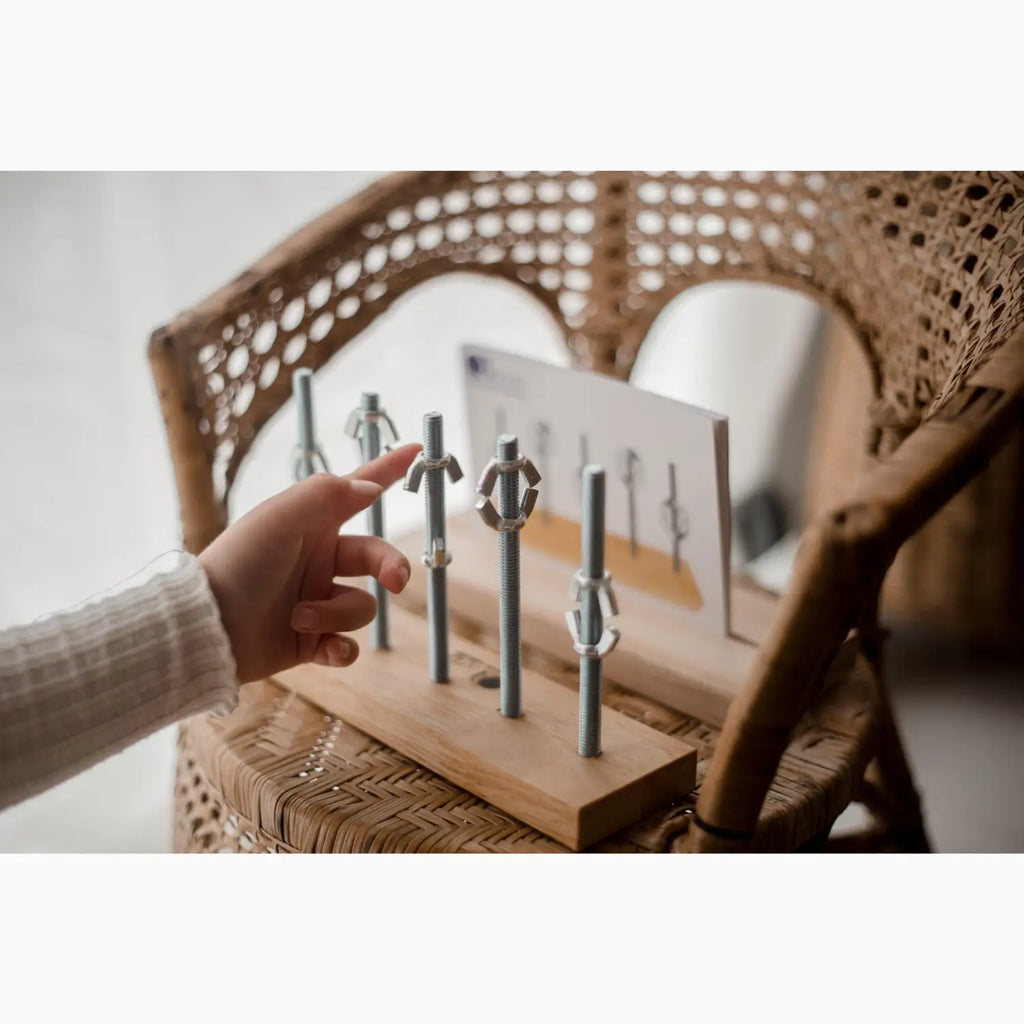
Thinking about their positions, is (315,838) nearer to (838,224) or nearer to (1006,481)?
(838,224)

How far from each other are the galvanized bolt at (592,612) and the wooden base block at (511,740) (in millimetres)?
25

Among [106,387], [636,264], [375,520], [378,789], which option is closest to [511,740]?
[378,789]

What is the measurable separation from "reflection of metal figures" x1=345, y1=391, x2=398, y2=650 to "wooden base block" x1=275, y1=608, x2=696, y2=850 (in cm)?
2

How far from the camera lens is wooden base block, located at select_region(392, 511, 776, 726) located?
0.81m

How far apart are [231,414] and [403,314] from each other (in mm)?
582

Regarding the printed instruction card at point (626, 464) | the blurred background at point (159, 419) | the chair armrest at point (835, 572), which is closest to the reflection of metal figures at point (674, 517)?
the printed instruction card at point (626, 464)

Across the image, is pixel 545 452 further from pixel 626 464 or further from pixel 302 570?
pixel 302 570

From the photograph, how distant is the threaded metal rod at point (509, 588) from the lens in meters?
0.66

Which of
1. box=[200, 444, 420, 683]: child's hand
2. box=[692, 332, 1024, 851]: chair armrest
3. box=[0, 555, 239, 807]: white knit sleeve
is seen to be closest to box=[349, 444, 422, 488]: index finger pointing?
box=[200, 444, 420, 683]: child's hand

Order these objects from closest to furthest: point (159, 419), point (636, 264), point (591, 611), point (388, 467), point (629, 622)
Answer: point (591, 611) → point (388, 467) → point (629, 622) → point (636, 264) → point (159, 419)

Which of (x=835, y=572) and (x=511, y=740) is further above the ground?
(x=835, y=572)

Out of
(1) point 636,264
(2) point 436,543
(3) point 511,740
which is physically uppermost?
(1) point 636,264

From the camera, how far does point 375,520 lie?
32.3 inches

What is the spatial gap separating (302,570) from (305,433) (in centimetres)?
11
